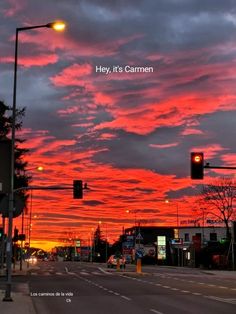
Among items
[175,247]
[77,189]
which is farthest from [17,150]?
[175,247]

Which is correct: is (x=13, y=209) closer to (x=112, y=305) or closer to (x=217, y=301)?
(x=112, y=305)

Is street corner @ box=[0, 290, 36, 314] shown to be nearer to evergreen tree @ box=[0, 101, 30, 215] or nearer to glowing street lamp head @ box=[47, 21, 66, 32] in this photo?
glowing street lamp head @ box=[47, 21, 66, 32]

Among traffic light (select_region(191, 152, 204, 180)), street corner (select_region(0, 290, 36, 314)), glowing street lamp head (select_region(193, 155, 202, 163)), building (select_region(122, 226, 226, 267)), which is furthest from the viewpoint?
building (select_region(122, 226, 226, 267))

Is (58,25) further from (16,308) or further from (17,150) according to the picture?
(17,150)

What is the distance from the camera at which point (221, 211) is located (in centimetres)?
9606

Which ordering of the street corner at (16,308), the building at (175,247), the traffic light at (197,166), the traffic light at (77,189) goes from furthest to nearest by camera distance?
the building at (175,247)
the traffic light at (77,189)
the traffic light at (197,166)
the street corner at (16,308)

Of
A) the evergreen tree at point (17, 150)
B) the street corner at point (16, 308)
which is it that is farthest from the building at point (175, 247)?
the street corner at point (16, 308)

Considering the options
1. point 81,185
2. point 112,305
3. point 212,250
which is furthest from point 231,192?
point 112,305

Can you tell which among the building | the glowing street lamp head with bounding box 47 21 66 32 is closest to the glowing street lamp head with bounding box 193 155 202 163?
the glowing street lamp head with bounding box 47 21 66 32

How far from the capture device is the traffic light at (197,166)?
2722cm

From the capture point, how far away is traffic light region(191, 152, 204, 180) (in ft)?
89.3

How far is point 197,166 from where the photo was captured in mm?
27266

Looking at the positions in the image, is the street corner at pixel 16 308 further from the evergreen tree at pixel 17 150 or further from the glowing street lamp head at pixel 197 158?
the evergreen tree at pixel 17 150

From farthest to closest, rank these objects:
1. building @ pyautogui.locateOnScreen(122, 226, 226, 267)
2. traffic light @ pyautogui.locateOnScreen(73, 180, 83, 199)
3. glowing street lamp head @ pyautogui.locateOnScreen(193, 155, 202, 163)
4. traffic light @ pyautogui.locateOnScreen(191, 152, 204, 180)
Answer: building @ pyautogui.locateOnScreen(122, 226, 226, 267), traffic light @ pyautogui.locateOnScreen(73, 180, 83, 199), glowing street lamp head @ pyautogui.locateOnScreen(193, 155, 202, 163), traffic light @ pyautogui.locateOnScreen(191, 152, 204, 180)
